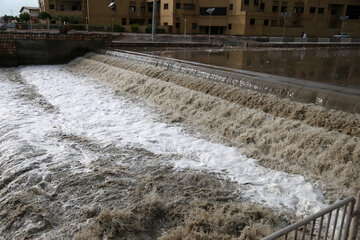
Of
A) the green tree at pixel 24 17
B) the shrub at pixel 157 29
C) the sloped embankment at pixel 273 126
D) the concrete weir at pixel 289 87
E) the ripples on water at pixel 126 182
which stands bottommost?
the ripples on water at pixel 126 182

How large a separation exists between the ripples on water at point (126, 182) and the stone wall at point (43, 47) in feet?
28.2

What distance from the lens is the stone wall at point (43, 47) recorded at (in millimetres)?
14875

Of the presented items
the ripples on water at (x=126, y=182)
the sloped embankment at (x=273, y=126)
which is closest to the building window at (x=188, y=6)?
the sloped embankment at (x=273, y=126)

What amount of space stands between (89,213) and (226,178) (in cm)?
204

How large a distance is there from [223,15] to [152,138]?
36774 millimetres

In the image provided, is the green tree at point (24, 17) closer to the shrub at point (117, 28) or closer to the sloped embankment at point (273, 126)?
the shrub at point (117, 28)

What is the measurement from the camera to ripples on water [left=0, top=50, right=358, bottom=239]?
3.72 meters

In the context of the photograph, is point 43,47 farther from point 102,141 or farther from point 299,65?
point 299,65

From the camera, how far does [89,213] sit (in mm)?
3885

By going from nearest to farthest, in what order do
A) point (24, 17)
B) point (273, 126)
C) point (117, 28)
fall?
point (273, 126)
point (117, 28)
point (24, 17)

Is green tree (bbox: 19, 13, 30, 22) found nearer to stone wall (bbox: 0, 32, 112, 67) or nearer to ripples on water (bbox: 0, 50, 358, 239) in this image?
stone wall (bbox: 0, 32, 112, 67)

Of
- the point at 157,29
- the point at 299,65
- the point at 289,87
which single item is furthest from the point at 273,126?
the point at 157,29

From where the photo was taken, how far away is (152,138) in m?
6.35

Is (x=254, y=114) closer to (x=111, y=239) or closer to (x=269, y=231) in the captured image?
(x=269, y=231)
